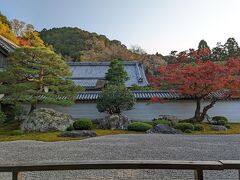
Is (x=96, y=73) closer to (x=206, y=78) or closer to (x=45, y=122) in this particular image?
(x=206, y=78)

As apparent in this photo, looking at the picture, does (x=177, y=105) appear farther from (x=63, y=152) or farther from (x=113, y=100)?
(x=63, y=152)

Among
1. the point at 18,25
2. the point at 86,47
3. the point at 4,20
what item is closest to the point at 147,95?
the point at 4,20

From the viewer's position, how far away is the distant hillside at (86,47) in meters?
38.2

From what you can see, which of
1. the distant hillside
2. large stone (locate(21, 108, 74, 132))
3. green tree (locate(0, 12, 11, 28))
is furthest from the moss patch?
the distant hillside

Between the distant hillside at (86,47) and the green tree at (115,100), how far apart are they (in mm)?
21006

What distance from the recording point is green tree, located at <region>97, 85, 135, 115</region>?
16.1 m

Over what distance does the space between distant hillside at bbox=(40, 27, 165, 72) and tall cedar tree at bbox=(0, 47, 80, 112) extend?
71.1 ft

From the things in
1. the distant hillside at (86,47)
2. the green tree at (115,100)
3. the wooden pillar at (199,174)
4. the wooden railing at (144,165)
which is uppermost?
the distant hillside at (86,47)

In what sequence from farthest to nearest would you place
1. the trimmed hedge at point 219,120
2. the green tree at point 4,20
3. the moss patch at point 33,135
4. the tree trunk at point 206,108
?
the green tree at point 4,20, the tree trunk at point 206,108, the trimmed hedge at point 219,120, the moss patch at point 33,135

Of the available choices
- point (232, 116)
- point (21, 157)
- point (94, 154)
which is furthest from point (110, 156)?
point (232, 116)

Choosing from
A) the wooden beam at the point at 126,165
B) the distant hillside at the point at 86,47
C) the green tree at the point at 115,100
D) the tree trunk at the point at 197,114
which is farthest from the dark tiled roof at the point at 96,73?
the wooden beam at the point at 126,165

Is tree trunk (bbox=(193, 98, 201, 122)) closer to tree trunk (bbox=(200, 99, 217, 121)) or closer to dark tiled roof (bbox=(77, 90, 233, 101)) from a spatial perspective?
tree trunk (bbox=(200, 99, 217, 121))

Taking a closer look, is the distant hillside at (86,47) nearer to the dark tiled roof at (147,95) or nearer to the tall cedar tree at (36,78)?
the dark tiled roof at (147,95)

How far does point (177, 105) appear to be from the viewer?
18.8 m
